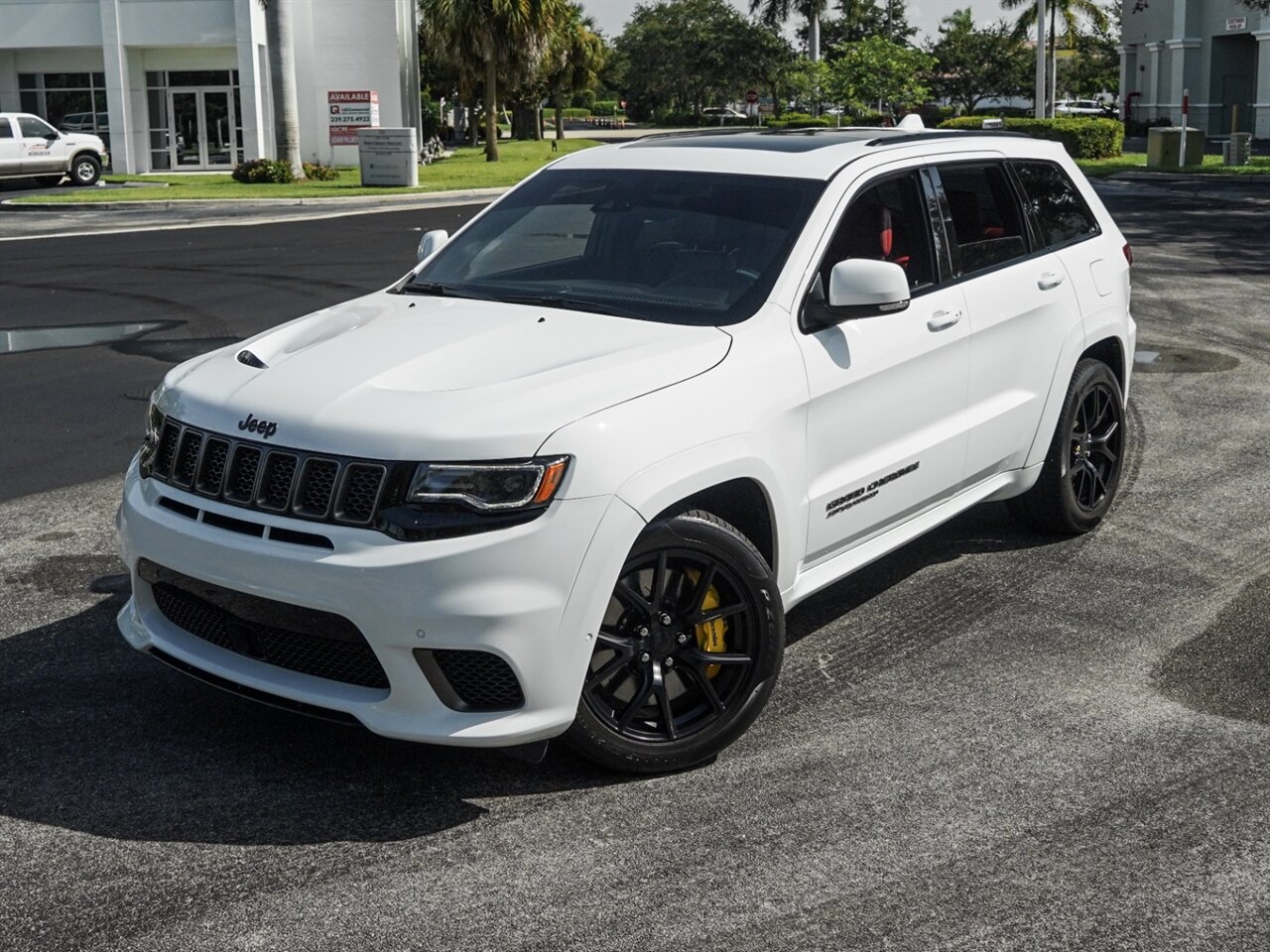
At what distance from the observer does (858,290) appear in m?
4.80

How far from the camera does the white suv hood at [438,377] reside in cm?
398

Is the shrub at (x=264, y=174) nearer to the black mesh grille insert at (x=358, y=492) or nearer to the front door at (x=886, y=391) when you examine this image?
the front door at (x=886, y=391)

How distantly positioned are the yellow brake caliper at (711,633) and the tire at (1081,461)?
247 centimetres

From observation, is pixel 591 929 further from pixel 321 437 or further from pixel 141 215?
pixel 141 215

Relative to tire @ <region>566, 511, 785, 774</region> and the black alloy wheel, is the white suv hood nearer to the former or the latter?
tire @ <region>566, 511, 785, 774</region>

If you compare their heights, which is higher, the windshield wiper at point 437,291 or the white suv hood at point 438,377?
the windshield wiper at point 437,291

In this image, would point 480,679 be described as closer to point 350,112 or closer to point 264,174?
point 264,174

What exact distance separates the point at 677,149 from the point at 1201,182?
3107 cm

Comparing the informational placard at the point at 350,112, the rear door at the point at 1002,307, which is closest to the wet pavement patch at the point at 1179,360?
the rear door at the point at 1002,307

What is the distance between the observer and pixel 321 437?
13.2ft

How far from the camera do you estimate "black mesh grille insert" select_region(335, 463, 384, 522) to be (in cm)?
396

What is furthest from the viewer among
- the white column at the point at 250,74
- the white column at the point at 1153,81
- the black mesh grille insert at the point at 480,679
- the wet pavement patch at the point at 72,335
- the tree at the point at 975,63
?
the tree at the point at 975,63

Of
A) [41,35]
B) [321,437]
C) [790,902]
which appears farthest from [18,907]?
[41,35]

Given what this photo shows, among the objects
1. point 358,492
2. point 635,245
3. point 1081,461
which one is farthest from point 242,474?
point 1081,461
